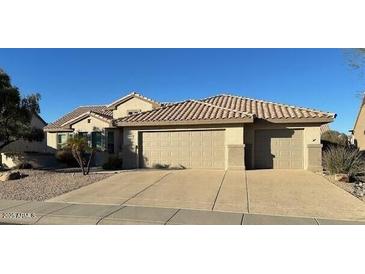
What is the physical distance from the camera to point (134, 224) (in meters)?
7.56

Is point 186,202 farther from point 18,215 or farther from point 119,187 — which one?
point 18,215

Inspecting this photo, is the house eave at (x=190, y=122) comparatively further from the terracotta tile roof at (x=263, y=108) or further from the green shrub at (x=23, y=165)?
the green shrub at (x=23, y=165)

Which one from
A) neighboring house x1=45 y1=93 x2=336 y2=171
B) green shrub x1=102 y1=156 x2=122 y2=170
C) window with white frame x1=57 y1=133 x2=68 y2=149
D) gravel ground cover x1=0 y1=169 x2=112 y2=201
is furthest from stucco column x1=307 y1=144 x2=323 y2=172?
window with white frame x1=57 y1=133 x2=68 y2=149

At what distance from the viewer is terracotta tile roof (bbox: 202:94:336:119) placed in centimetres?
1764

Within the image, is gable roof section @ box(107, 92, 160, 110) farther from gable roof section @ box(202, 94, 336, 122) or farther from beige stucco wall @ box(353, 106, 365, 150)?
beige stucco wall @ box(353, 106, 365, 150)

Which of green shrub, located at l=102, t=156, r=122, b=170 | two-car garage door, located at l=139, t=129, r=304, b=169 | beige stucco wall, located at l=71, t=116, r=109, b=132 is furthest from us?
beige stucco wall, located at l=71, t=116, r=109, b=132

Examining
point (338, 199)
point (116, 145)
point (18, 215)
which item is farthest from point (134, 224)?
point (116, 145)

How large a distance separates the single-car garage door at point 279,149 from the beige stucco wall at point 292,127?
0.70ft

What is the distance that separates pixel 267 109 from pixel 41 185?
1277cm

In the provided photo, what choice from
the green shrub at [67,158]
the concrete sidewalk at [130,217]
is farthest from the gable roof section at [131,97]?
the concrete sidewalk at [130,217]

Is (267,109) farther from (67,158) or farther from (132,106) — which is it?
(67,158)

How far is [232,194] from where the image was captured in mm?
10781

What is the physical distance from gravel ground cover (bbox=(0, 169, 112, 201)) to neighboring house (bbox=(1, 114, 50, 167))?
20.3ft

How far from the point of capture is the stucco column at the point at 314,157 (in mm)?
16984
